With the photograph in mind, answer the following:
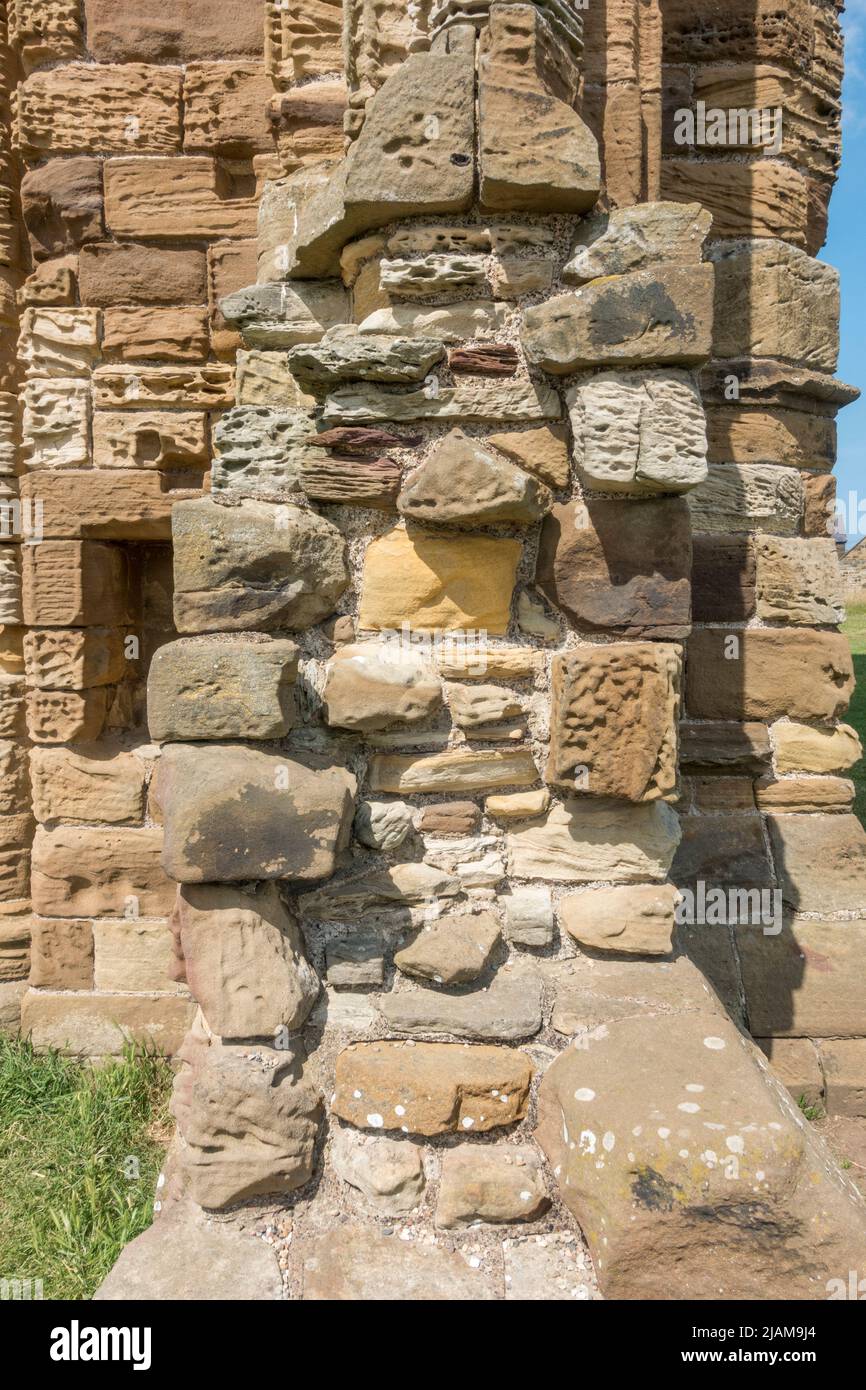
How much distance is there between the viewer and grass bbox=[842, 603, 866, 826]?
5492 millimetres

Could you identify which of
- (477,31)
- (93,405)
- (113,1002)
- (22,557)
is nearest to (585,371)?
(477,31)

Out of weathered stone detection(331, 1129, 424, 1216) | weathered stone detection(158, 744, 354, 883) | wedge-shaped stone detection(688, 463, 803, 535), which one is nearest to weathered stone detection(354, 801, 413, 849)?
weathered stone detection(158, 744, 354, 883)

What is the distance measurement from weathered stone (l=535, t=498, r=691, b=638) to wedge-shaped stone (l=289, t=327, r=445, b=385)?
0.50 m

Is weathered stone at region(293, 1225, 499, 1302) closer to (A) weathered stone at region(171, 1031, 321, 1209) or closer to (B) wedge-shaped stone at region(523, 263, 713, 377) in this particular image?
(A) weathered stone at region(171, 1031, 321, 1209)

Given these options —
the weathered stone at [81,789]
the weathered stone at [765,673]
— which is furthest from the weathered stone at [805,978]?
Result: the weathered stone at [81,789]

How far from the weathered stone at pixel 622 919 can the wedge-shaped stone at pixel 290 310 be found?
5.57 ft

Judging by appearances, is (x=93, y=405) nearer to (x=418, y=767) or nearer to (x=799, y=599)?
(x=418, y=767)

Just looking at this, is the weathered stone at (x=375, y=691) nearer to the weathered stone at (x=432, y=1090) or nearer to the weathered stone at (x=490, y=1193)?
the weathered stone at (x=432, y=1090)

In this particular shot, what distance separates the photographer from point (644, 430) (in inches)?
76.1

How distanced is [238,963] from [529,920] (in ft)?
2.23

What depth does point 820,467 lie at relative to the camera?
340cm

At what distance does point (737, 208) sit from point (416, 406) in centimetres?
206

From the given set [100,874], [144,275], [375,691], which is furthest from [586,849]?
[144,275]

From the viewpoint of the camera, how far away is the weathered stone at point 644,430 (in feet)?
6.34
